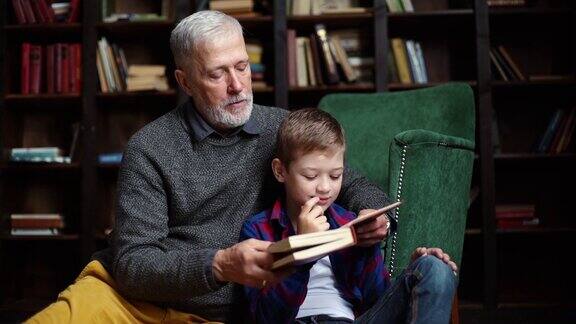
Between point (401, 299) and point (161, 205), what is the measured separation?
0.63 metres

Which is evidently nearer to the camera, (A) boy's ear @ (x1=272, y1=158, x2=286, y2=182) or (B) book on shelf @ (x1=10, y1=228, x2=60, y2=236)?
(A) boy's ear @ (x1=272, y1=158, x2=286, y2=182)

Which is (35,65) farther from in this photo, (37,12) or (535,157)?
(535,157)

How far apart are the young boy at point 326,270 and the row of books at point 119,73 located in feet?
7.63

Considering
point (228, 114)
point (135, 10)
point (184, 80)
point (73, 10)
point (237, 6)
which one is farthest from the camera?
point (135, 10)

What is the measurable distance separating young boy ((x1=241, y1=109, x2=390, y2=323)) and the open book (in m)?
0.29

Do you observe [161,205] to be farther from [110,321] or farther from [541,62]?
[541,62]

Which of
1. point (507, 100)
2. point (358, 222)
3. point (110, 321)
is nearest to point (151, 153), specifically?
point (110, 321)

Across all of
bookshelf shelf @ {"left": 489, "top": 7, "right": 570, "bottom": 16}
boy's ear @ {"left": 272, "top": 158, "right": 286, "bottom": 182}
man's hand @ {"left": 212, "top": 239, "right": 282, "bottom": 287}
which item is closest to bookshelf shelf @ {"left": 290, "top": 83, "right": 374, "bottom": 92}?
bookshelf shelf @ {"left": 489, "top": 7, "right": 570, "bottom": 16}

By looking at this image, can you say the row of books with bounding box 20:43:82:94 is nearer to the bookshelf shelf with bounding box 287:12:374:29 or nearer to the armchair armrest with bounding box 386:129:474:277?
the bookshelf shelf with bounding box 287:12:374:29

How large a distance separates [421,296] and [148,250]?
0.62 metres

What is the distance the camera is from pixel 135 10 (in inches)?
160

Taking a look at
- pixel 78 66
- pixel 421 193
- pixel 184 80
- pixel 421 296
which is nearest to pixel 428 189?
pixel 421 193

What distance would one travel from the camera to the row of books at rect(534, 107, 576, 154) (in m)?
3.57

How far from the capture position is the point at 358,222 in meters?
1.26
